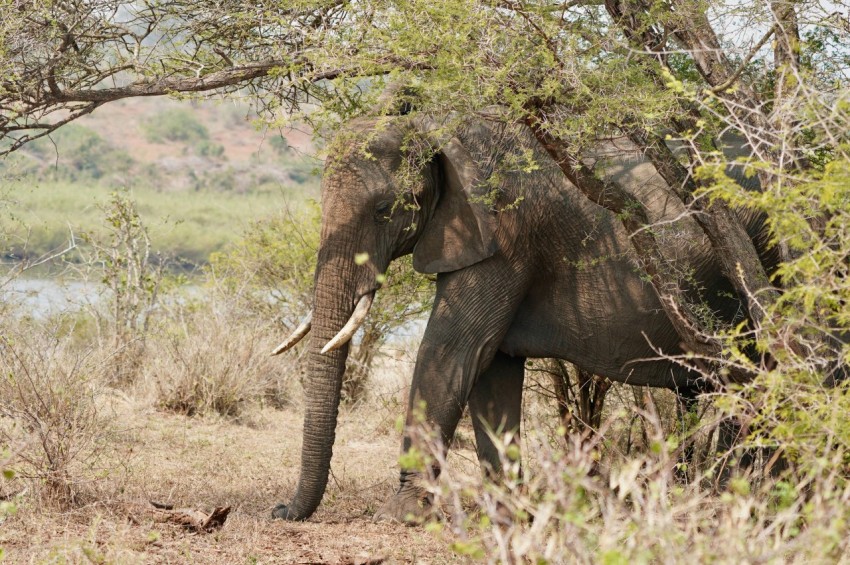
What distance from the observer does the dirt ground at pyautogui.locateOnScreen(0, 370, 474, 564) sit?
229 inches

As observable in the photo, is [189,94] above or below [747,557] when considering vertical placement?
above

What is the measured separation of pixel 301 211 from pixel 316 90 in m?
7.41

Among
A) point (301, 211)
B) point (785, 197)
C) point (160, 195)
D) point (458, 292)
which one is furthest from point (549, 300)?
point (160, 195)

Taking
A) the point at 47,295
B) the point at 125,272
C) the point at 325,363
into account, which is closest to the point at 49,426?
the point at 325,363

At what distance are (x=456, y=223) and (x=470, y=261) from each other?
0.26 metres

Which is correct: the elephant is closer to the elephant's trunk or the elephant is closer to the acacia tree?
the elephant's trunk

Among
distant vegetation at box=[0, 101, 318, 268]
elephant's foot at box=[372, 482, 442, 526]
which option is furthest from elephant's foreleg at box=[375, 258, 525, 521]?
distant vegetation at box=[0, 101, 318, 268]

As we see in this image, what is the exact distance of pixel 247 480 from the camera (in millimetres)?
8406

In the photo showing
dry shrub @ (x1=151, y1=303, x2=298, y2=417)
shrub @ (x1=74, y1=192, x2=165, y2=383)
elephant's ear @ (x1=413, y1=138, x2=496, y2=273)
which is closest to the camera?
elephant's ear @ (x1=413, y1=138, x2=496, y2=273)

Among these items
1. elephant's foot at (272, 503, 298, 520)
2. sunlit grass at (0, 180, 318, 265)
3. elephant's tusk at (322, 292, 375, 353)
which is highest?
sunlit grass at (0, 180, 318, 265)

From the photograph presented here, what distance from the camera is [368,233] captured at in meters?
7.17

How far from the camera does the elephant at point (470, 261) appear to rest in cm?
708

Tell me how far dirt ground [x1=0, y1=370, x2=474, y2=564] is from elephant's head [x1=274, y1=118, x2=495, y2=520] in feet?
1.89

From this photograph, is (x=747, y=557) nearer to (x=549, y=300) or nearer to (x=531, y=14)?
(x=531, y=14)
